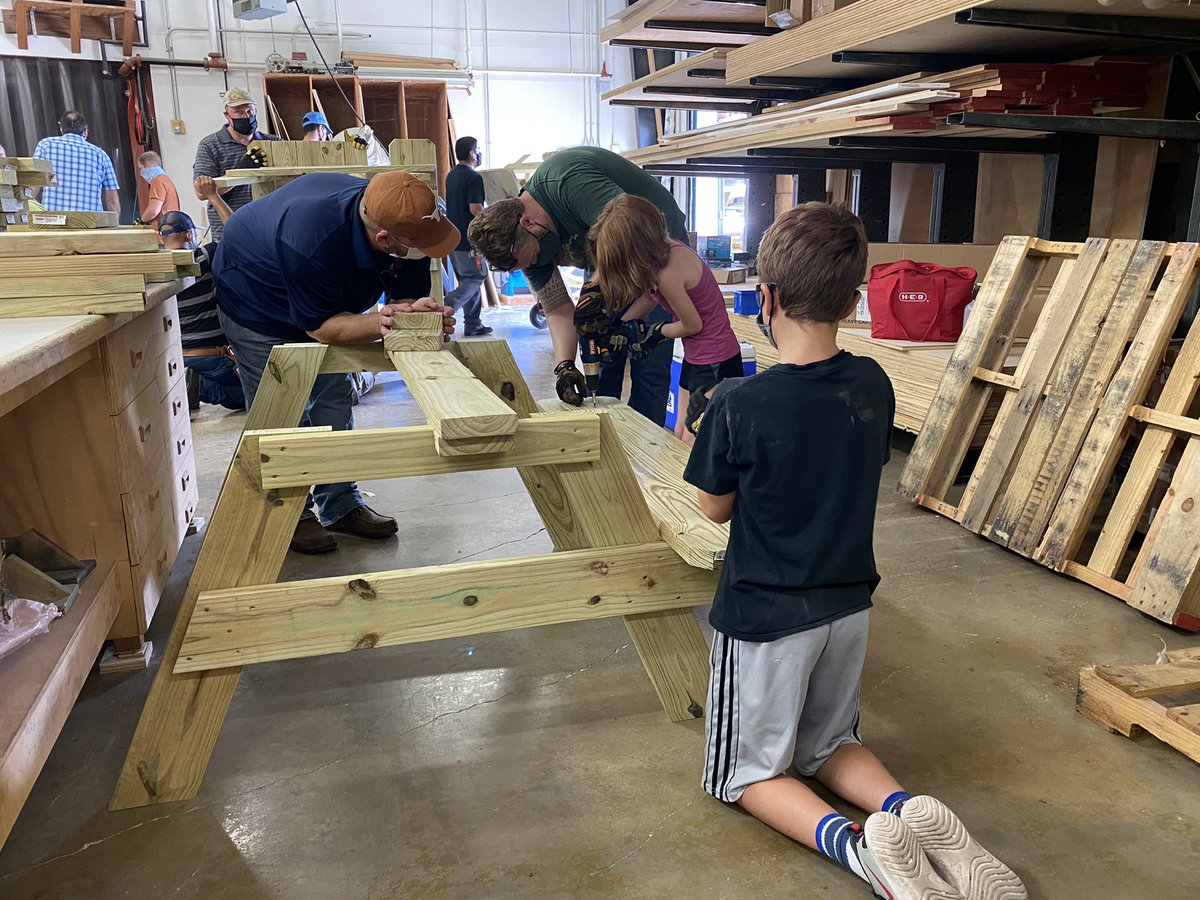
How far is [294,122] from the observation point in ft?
37.4

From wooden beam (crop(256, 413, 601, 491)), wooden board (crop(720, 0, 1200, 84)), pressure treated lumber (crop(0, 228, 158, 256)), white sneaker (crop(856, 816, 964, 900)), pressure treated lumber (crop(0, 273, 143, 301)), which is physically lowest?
white sneaker (crop(856, 816, 964, 900))

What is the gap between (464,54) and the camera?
40.4 ft

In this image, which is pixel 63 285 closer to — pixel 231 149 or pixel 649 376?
pixel 649 376

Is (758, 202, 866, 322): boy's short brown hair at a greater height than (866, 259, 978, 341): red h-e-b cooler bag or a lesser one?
greater

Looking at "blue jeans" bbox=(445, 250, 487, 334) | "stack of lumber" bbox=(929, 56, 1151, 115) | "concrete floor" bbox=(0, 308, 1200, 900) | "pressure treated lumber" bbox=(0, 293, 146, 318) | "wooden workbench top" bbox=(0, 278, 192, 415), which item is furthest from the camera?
"blue jeans" bbox=(445, 250, 487, 334)

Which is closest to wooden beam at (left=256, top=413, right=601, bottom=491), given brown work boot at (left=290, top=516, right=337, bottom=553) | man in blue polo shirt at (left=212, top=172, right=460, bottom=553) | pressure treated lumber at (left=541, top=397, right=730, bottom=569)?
pressure treated lumber at (left=541, top=397, right=730, bottom=569)

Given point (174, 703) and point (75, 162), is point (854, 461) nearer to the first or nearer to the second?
point (174, 703)

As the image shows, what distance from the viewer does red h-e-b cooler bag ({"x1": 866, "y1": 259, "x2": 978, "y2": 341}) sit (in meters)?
4.56

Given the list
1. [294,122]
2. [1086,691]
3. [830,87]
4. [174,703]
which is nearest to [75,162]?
[294,122]

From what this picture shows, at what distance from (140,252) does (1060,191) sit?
4027mm

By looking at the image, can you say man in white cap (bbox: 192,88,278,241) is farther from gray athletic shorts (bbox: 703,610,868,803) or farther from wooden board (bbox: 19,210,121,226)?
gray athletic shorts (bbox: 703,610,868,803)

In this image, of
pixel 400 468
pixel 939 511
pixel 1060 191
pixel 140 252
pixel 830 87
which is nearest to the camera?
pixel 400 468

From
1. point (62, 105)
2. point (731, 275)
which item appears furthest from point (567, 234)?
point (62, 105)

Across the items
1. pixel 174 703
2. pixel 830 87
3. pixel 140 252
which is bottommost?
pixel 174 703
